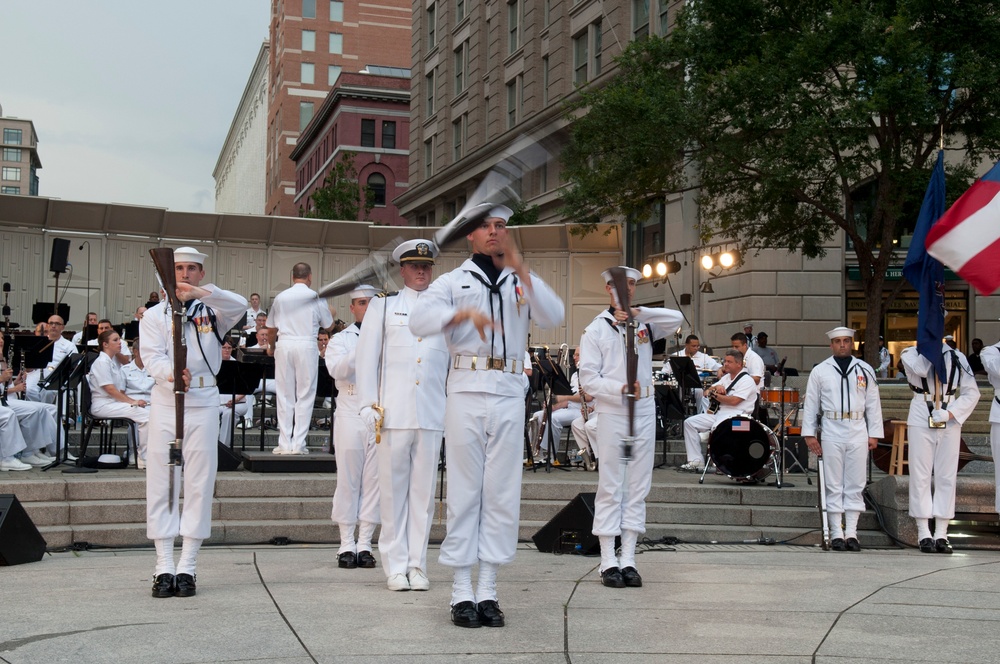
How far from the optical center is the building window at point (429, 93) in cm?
5434

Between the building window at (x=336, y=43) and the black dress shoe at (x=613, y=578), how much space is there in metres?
85.9

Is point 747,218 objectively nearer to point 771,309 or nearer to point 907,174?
point 907,174

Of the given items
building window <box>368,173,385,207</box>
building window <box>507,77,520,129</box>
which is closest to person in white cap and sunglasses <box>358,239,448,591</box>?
building window <box>507,77,520,129</box>

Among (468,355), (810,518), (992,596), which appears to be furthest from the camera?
(810,518)

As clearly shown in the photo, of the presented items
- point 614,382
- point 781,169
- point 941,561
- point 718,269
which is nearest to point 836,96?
point 781,169

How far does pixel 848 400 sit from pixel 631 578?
5043 millimetres

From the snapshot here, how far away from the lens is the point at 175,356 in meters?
7.33

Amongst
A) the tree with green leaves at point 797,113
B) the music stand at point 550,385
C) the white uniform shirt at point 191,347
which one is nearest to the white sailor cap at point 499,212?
the white uniform shirt at point 191,347

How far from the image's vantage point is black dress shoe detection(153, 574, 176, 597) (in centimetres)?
723

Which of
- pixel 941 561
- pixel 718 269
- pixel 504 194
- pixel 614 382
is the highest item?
pixel 718 269

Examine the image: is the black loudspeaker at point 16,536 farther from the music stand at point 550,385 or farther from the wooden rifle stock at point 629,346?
the music stand at point 550,385

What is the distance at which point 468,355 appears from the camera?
673 cm

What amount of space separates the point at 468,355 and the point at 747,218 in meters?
17.3

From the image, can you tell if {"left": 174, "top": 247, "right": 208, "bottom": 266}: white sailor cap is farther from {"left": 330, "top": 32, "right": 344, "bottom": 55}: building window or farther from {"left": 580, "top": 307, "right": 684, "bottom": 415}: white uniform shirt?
{"left": 330, "top": 32, "right": 344, "bottom": 55}: building window
